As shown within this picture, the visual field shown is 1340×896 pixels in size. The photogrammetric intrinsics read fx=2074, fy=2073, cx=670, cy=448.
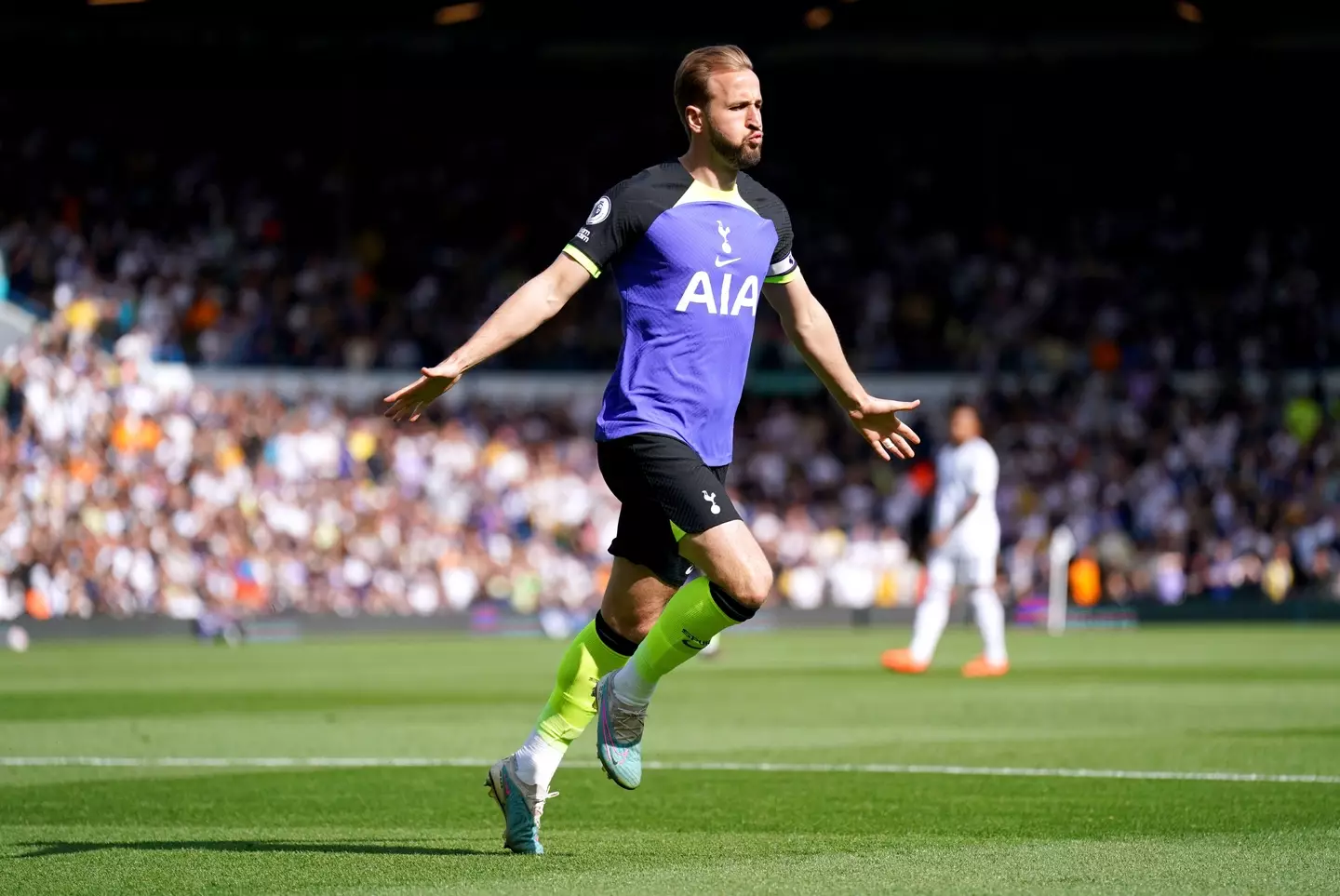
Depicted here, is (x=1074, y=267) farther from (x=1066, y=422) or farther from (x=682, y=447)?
(x=682, y=447)

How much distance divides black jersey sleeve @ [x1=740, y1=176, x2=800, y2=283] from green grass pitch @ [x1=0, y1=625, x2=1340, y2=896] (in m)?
2.07

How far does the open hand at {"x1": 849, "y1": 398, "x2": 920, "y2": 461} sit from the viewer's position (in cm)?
757

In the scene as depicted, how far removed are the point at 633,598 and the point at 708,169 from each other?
1528 mm

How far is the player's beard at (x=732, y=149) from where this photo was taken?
23.5ft

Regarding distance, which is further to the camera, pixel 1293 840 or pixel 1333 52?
pixel 1333 52

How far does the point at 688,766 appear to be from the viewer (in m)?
10.8

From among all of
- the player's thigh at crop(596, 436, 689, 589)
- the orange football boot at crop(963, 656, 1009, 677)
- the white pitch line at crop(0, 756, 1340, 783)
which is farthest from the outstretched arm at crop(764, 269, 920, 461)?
the orange football boot at crop(963, 656, 1009, 677)

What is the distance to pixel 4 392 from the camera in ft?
98.6

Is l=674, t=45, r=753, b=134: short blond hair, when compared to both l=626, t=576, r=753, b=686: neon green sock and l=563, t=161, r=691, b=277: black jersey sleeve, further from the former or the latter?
l=626, t=576, r=753, b=686: neon green sock

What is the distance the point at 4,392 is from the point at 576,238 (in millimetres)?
24904

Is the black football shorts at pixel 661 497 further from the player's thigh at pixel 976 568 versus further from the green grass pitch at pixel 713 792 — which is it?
the player's thigh at pixel 976 568

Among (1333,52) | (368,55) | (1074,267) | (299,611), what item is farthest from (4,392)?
(1333,52)

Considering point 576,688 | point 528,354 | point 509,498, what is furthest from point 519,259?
point 576,688

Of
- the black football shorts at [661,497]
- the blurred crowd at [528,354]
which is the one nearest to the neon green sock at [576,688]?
the black football shorts at [661,497]
